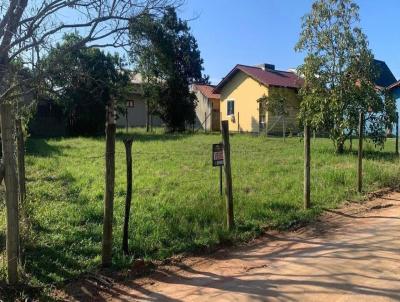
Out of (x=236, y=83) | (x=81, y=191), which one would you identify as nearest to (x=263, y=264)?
(x=81, y=191)

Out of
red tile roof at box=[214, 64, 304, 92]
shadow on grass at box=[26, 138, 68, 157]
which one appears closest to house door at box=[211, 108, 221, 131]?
red tile roof at box=[214, 64, 304, 92]

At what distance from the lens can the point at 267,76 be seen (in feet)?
105

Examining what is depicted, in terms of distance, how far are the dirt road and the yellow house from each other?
23.1 m

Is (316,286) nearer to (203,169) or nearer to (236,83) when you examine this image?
(203,169)

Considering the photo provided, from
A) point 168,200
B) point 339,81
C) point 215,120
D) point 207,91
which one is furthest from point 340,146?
point 207,91

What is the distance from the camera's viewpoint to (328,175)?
35.1ft

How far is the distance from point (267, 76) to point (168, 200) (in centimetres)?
2449

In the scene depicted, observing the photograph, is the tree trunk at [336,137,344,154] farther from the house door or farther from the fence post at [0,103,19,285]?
the house door

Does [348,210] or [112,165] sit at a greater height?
[112,165]

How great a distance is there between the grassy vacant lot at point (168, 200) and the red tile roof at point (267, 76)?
15743 millimetres

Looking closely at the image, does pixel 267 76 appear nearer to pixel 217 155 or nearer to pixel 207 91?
pixel 207 91

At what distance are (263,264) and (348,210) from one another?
3341 millimetres

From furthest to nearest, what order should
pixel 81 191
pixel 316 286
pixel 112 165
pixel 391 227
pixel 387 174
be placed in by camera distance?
1. pixel 387 174
2. pixel 81 191
3. pixel 391 227
4. pixel 112 165
5. pixel 316 286

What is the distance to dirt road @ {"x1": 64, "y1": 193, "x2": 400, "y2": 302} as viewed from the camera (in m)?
4.62
